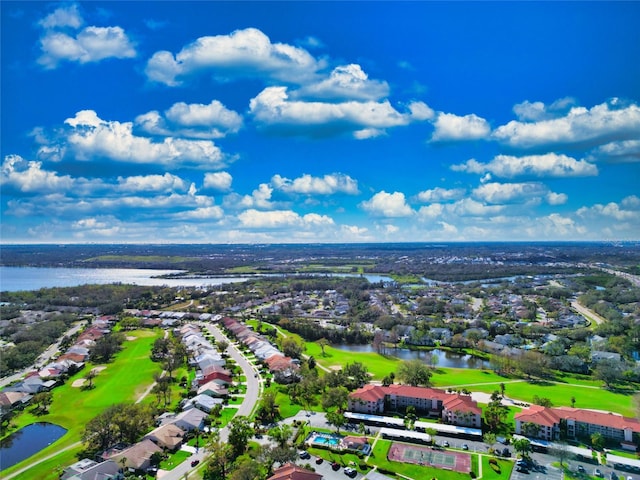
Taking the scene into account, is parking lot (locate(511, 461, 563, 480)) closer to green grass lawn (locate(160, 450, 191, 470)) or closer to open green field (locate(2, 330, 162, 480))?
green grass lawn (locate(160, 450, 191, 470))

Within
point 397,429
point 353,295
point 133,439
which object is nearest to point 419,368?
point 397,429

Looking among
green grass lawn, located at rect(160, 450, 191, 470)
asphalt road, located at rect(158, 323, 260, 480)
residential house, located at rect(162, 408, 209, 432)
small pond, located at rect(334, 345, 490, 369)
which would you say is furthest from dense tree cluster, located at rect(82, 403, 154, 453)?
small pond, located at rect(334, 345, 490, 369)

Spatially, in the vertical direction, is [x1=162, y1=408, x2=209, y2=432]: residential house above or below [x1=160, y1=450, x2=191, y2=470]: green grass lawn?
above

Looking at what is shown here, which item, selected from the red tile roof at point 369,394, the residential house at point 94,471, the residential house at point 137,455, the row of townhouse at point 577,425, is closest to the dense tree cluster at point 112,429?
the residential house at point 137,455

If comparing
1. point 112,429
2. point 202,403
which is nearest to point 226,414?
point 202,403

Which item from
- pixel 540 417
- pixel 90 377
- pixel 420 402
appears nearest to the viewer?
pixel 540 417

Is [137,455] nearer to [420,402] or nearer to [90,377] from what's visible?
[90,377]
